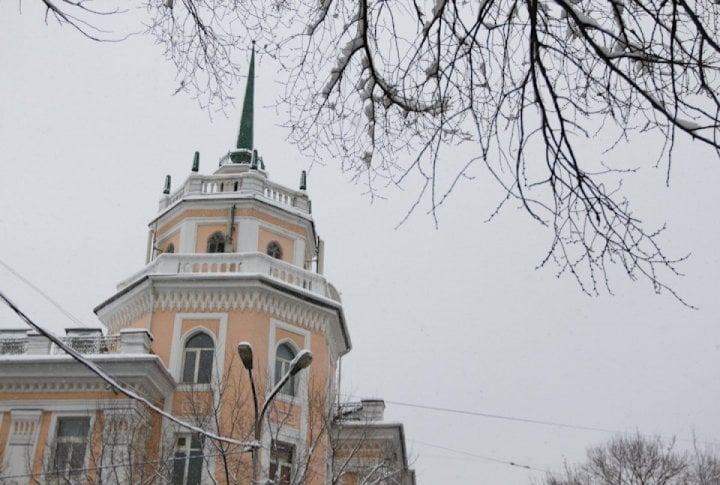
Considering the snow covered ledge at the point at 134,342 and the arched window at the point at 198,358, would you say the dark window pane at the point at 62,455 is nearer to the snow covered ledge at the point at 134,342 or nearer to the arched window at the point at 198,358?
the snow covered ledge at the point at 134,342

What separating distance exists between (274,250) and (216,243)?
5.63ft

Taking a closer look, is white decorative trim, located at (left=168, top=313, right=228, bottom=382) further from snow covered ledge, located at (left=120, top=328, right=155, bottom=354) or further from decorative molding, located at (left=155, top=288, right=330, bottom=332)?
snow covered ledge, located at (left=120, top=328, right=155, bottom=354)

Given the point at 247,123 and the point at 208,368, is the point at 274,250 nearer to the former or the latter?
the point at 208,368

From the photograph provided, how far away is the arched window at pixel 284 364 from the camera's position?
77.3 feet

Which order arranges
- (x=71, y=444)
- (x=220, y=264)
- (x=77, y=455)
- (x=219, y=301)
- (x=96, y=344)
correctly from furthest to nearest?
(x=220, y=264) < (x=219, y=301) < (x=96, y=344) < (x=71, y=444) < (x=77, y=455)

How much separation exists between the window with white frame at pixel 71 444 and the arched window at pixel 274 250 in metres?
7.46

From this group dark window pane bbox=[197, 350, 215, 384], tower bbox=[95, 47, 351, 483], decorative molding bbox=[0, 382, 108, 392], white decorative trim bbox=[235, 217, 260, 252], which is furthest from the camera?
white decorative trim bbox=[235, 217, 260, 252]

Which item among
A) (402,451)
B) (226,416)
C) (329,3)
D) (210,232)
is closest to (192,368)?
(226,416)

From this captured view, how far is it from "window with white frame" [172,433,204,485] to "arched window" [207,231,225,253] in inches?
233

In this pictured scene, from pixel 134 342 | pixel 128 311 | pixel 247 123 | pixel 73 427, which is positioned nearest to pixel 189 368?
pixel 134 342

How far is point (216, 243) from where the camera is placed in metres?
25.9

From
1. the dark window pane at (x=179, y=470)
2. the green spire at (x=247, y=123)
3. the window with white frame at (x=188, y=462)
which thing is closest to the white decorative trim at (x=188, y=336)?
the window with white frame at (x=188, y=462)

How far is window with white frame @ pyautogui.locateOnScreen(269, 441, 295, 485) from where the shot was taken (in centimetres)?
2228

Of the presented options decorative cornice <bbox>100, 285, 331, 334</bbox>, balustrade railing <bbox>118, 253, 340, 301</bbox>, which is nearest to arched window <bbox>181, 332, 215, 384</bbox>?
decorative cornice <bbox>100, 285, 331, 334</bbox>
